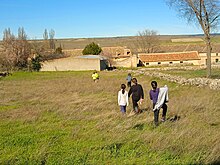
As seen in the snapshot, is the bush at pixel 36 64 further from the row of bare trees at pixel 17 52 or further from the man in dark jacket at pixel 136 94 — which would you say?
the man in dark jacket at pixel 136 94

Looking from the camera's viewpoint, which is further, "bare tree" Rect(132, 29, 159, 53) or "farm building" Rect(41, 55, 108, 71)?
"bare tree" Rect(132, 29, 159, 53)

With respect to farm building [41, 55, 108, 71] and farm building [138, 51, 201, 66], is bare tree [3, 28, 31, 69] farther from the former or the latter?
farm building [138, 51, 201, 66]

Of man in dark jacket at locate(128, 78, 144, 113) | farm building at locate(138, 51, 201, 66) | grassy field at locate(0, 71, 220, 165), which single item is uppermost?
farm building at locate(138, 51, 201, 66)

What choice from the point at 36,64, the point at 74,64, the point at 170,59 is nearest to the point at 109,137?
the point at 74,64

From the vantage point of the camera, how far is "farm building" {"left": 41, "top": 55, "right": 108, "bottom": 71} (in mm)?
55644

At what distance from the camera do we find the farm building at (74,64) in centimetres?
5564

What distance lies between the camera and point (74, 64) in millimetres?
56938

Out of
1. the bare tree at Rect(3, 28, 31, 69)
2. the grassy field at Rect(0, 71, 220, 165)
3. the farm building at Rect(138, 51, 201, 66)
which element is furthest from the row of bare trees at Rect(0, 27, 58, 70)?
the grassy field at Rect(0, 71, 220, 165)

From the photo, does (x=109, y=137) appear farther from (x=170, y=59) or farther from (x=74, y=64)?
(x=170, y=59)

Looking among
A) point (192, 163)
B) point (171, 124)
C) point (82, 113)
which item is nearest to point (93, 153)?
point (192, 163)

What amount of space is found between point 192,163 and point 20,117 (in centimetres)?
824

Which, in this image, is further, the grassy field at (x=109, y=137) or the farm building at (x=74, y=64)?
the farm building at (x=74, y=64)

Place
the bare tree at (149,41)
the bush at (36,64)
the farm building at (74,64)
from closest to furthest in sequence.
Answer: the farm building at (74,64) < the bush at (36,64) < the bare tree at (149,41)

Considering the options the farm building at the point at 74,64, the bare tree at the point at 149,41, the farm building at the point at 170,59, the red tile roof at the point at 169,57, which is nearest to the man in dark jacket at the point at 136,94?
the farm building at the point at 74,64
